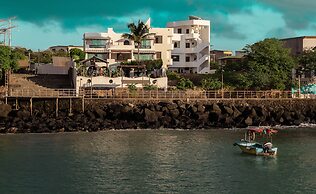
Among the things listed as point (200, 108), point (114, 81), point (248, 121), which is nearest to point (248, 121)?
point (248, 121)

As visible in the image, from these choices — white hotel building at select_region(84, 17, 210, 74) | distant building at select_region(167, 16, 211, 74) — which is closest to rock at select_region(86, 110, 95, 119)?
white hotel building at select_region(84, 17, 210, 74)

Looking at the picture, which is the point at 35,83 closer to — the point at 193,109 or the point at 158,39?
the point at 193,109

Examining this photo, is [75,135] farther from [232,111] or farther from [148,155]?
[232,111]

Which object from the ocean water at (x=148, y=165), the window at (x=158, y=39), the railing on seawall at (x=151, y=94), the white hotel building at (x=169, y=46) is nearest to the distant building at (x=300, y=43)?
the white hotel building at (x=169, y=46)

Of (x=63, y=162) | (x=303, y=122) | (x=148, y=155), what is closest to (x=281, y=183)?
(x=148, y=155)

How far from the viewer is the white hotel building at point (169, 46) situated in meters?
89.9

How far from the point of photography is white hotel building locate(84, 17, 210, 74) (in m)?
89.9

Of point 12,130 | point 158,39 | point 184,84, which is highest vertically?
point 158,39

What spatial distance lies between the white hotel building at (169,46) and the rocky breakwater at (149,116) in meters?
20.6

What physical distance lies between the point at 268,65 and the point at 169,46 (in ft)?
62.1

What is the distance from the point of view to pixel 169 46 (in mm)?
92875

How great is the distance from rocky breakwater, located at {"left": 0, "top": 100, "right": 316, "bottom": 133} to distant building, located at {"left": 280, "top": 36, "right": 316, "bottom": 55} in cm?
3804

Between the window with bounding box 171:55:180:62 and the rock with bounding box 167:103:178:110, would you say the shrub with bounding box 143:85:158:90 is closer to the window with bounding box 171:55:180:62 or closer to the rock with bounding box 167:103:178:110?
the rock with bounding box 167:103:178:110

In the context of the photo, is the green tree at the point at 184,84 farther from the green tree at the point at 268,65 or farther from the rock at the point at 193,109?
the rock at the point at 193,109
